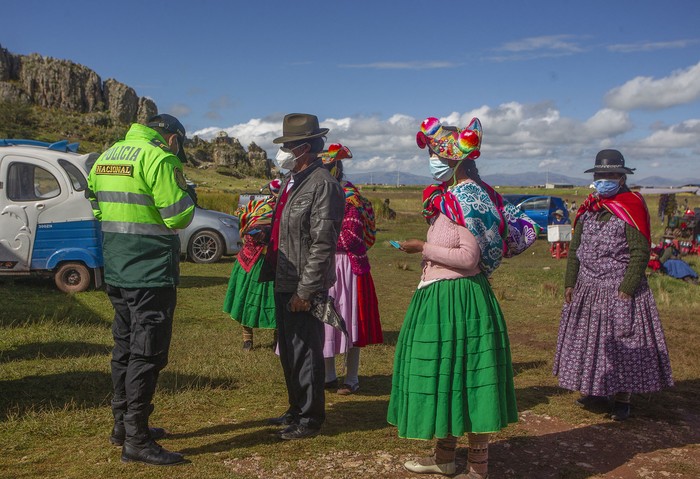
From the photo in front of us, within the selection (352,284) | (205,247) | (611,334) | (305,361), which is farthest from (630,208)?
(205,247)

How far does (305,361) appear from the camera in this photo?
496 centimetres

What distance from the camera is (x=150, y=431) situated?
466cm

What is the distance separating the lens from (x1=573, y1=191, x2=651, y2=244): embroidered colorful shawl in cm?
573

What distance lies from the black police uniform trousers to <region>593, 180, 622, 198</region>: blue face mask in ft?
11.5

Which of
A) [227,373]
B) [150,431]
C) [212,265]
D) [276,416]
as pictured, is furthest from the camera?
[212,265]

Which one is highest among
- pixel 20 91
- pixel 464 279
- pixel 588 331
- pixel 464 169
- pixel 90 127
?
pixel 20 91

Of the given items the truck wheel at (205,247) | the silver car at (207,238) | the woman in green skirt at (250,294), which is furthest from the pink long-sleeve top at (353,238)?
the truck wheel at (205,247)

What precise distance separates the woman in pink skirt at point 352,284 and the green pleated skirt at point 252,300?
51.4 inches

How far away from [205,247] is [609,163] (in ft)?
39.0

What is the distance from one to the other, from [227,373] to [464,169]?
3416 millimetres

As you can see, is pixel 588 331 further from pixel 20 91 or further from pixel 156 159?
pixel 20 91

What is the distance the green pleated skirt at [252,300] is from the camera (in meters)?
7.47

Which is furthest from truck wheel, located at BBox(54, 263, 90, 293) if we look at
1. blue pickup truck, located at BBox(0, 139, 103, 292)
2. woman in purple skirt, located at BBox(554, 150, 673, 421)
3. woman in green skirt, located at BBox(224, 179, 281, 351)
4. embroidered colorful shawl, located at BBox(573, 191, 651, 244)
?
embroidered colorful shawl, located at BBox(573, 191, 651, 244)

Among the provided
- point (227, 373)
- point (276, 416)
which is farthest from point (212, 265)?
point (276, 416)
